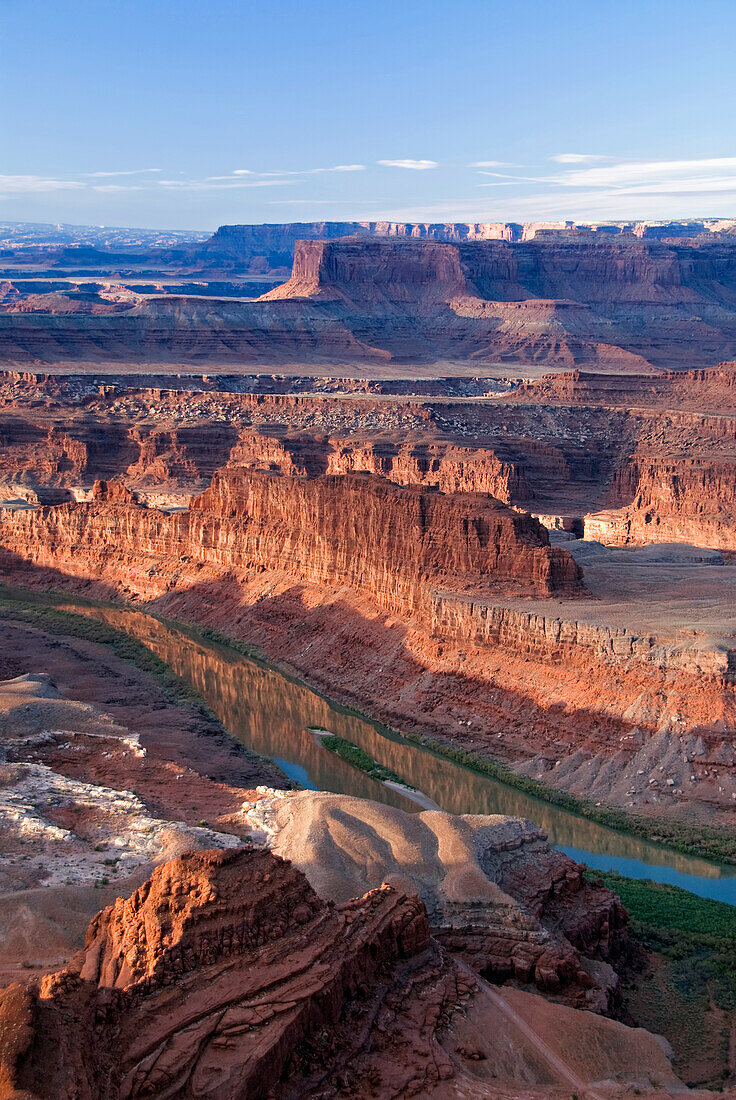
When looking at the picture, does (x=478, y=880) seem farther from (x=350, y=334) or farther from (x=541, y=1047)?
(x=350, y=334)

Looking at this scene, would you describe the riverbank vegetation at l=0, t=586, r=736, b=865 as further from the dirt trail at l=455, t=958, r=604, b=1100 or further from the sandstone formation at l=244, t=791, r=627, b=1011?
the dirt trail at l=455, t=958, r=604, b=1100

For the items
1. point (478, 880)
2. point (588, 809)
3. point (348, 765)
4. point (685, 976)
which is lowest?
point (348, 765)

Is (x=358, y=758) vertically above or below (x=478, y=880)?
below

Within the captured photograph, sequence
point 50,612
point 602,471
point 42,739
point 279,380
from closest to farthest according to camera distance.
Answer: point 42,739 → point 50,612 → point 602,471 → point 279,380

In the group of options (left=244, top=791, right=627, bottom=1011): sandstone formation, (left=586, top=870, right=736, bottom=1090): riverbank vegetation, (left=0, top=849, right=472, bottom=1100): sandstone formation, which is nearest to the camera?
(left=0, top=849, right=472, bottom=1100): sandstone formation

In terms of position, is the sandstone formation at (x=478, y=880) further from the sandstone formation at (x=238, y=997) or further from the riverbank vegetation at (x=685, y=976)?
the sandstone formation at (x=238, y=997)

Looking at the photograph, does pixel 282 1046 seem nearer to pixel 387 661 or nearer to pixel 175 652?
pixel 387 661

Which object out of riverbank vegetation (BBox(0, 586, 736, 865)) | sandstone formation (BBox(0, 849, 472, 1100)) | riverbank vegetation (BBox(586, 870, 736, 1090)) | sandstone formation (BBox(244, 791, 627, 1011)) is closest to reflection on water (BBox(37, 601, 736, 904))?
riverbank vegetation (BBox(0, 586, 736, 865))

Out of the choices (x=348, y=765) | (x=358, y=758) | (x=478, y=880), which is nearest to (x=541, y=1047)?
(x=478, y=880)

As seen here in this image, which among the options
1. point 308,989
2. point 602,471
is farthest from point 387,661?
point 602,471
